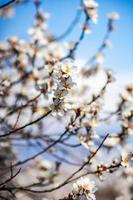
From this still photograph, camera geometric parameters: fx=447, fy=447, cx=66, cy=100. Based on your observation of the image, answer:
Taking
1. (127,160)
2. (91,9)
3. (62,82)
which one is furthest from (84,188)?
(91,9)

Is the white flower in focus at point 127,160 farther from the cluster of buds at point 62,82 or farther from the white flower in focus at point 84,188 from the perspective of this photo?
the cluster of buds at point 62,82

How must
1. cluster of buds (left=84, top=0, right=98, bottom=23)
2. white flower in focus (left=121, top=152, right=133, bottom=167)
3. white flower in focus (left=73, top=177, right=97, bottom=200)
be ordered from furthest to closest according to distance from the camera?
cluster of buds (left=84, top=0, right=98, bottom=23) → white flower in focus (left=121, top=152, right=133, bottom=167) → white flower in focus (left=73, top=177, right=97, bottom=200)

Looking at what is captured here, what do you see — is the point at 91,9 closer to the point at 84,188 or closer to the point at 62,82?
the point at 62,82

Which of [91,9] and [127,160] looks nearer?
[127,160]

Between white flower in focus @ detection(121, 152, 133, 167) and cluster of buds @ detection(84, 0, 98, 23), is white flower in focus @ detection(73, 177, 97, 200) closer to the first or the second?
white flower in focus @ detection(121, 152, 133, 167)

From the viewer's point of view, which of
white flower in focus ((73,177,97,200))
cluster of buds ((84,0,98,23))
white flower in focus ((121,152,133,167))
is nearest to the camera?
white flower in focus ((73,177,97,200))

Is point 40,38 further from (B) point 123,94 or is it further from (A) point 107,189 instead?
(A) point 107,189

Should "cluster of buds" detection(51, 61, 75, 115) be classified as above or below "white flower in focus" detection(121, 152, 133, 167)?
above

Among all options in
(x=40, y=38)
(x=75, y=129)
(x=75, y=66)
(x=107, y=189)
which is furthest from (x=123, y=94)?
(x=107, y=189)
